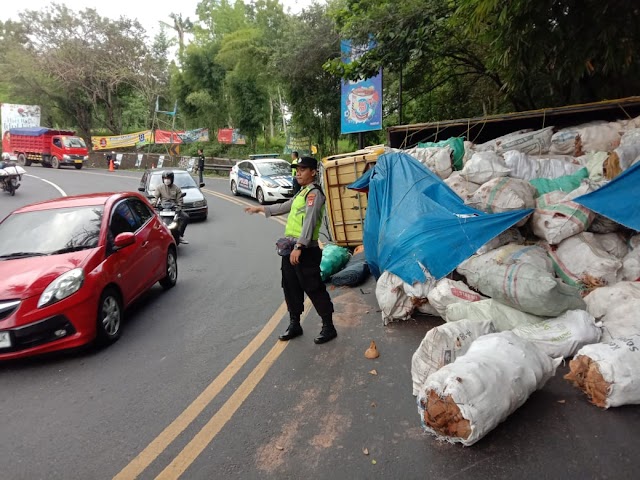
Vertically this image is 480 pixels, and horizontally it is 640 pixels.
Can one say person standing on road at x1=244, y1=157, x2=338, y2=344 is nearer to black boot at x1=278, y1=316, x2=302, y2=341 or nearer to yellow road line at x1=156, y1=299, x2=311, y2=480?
black boot at x1=278, y1=316, x2=302, y2=341

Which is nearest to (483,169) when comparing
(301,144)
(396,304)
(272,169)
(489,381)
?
(396,304)

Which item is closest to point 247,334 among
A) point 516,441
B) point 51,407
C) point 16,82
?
point 51,407

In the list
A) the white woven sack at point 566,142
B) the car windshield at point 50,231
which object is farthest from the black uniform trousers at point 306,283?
the white woven sack at point 566,142

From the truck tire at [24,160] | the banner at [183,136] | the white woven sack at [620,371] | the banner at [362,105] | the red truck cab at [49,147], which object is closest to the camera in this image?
the white woven sack at [620,371]

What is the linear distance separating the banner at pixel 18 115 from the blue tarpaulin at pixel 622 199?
43.4m

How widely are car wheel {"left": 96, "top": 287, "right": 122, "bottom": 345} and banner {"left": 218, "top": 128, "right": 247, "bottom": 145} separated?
1177 inches

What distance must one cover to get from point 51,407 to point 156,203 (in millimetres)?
7080

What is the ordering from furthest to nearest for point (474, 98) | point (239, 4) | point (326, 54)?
1. point (239, 4)
2. point (326, 54)
3. point (474, 98)

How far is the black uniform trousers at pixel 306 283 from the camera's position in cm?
441

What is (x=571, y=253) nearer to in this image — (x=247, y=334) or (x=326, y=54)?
(x=247, y=334)

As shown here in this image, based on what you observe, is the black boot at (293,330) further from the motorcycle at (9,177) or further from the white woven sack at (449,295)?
the motorcycle at (9,177)

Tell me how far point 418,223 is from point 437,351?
2.03m

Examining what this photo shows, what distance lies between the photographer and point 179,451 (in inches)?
115

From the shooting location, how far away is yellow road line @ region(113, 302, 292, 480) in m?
2.80
